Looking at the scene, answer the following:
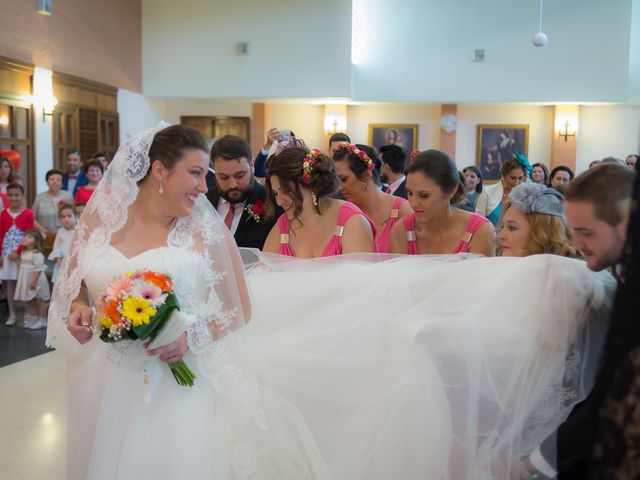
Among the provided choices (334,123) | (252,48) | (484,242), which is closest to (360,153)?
(484,242)

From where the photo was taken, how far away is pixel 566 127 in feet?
49.5

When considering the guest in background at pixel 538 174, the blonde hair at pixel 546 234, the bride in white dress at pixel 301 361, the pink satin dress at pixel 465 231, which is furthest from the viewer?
the guest in background at pixel 538 174

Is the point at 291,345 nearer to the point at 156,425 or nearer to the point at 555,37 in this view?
the point at 156,425

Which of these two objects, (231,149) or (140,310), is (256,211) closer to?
(231,149)

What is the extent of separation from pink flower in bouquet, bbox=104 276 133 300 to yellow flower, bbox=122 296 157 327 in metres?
0.04

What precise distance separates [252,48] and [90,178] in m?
6.57

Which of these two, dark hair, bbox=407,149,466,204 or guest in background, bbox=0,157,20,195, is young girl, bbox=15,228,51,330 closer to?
guest in background, bbox=0,157,20,195

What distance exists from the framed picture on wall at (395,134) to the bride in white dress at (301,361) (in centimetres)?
1333

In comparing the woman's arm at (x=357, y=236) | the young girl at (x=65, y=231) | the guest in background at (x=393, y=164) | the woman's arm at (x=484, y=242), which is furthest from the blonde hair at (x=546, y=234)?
the young girl at (x=65, y=231)

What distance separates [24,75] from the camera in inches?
419

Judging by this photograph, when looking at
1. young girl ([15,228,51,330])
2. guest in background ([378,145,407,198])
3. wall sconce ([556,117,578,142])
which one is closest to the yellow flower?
guest in background ([378,145,407,198])

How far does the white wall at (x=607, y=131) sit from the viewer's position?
49.5ft

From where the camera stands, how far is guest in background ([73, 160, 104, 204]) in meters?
8.23

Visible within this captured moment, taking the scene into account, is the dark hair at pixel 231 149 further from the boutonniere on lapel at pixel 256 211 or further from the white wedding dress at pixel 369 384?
the white wedding dress at pixel 369 384
